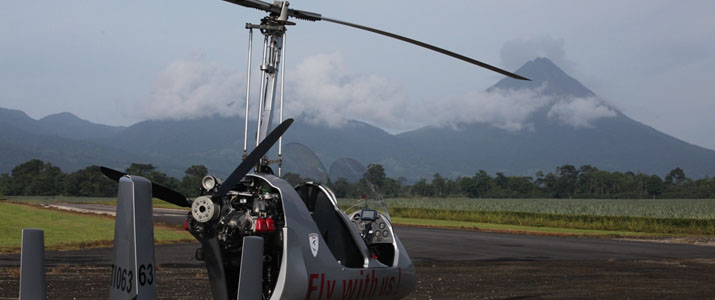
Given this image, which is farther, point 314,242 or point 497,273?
point 497,273

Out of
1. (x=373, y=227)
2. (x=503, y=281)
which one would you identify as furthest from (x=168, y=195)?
(x=503, y=281)

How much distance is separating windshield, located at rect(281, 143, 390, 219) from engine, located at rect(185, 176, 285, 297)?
1.01 metres

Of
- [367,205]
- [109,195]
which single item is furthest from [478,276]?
[109,195]

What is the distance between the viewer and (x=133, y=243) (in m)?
3.79

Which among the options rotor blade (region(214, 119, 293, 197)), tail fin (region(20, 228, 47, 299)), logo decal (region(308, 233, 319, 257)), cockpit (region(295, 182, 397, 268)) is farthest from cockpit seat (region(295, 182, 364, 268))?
tail fin (region(20, 228, 47, 299))

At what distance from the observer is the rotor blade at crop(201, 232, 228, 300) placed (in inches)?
244

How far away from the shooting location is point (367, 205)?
8.73 m

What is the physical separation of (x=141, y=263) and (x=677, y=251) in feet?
92.5

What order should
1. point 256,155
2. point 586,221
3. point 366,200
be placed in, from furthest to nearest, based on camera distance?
1. point 586,221
2. point 366,200
3. point 256,155

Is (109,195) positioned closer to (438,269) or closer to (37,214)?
(37,214)

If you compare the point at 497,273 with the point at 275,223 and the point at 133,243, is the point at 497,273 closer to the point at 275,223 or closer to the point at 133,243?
the point at 275,223

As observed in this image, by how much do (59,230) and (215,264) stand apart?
22569 millimetres

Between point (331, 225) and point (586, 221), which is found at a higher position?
point (331, 225)

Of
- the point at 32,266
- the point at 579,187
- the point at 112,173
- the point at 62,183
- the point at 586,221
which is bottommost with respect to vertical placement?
the point at 586,221
